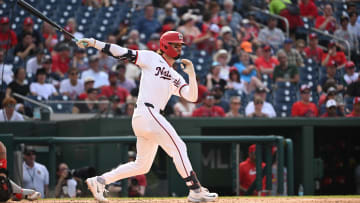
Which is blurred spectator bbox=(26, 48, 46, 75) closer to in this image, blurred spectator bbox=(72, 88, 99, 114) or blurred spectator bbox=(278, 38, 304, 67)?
blurred spectator bbox=(72, 88, 99, 114)

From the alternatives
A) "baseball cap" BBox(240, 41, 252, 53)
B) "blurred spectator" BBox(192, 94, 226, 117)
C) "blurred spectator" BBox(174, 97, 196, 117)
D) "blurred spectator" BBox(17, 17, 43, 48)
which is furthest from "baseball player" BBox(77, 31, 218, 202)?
"baseball cap" BBox(240, 41, 252, 53)

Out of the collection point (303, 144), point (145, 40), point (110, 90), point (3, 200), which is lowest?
point (3, 200)

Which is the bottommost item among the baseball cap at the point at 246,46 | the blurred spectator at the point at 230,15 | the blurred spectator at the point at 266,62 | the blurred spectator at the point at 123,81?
the blurred spectator at the point at 123,81

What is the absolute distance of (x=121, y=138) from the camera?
8211mm

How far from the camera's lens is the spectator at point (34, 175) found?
8023 millimetres

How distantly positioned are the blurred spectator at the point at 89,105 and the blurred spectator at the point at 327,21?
6.42 meters

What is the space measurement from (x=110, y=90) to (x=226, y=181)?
91.0 inches

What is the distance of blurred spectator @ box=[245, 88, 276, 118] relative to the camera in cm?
1010

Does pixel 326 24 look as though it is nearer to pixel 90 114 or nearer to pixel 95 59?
pixel 95 59

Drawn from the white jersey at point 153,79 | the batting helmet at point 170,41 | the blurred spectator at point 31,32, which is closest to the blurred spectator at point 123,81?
the blurred spectator at point 31,32

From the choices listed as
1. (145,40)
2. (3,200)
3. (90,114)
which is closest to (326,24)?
(145,40)

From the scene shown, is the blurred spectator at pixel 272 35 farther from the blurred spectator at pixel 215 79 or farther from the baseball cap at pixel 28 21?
the baseball cap at pixel 28 21

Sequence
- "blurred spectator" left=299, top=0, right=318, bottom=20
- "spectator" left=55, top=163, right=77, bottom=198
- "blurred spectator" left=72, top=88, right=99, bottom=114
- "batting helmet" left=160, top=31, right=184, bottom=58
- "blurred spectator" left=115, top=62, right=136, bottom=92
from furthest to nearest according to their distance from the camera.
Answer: "blurred spectator" left=299, top=0, right=318, bottom=20 → "blurred spectator" left=115, top=62, right=136, bottom=92 → "blurred spectator" left=72, top=88, right=99, bottom=114 → "spectator" left=55, top=163, right=77, bottom=198 → "batting helmet" left=160, top=31, right=184, bottom=58

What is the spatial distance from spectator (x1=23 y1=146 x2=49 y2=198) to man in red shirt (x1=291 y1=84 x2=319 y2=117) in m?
4.09
